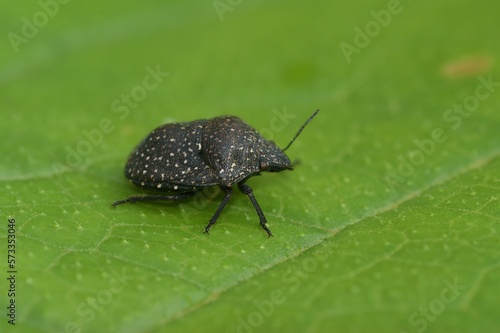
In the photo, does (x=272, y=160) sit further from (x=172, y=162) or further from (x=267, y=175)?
(x=172, y=162)

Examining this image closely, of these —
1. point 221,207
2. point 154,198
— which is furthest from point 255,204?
point 154,198

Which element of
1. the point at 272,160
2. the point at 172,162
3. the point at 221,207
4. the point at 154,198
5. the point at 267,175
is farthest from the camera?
the point at 267,175

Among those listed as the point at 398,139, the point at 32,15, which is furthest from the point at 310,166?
the point at 32,15

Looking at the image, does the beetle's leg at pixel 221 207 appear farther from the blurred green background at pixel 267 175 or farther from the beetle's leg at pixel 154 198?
the beetle's leg at pixel 154 198

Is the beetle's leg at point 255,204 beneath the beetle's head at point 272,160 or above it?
beneath

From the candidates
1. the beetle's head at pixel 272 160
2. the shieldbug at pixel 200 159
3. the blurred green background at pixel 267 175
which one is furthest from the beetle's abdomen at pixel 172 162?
the beetle's head at pixel 272 160

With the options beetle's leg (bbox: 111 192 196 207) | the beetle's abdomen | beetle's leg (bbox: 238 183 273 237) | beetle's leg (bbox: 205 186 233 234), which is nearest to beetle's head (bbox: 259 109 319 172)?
beetle's leg (bbox: 238 183 273 237)
